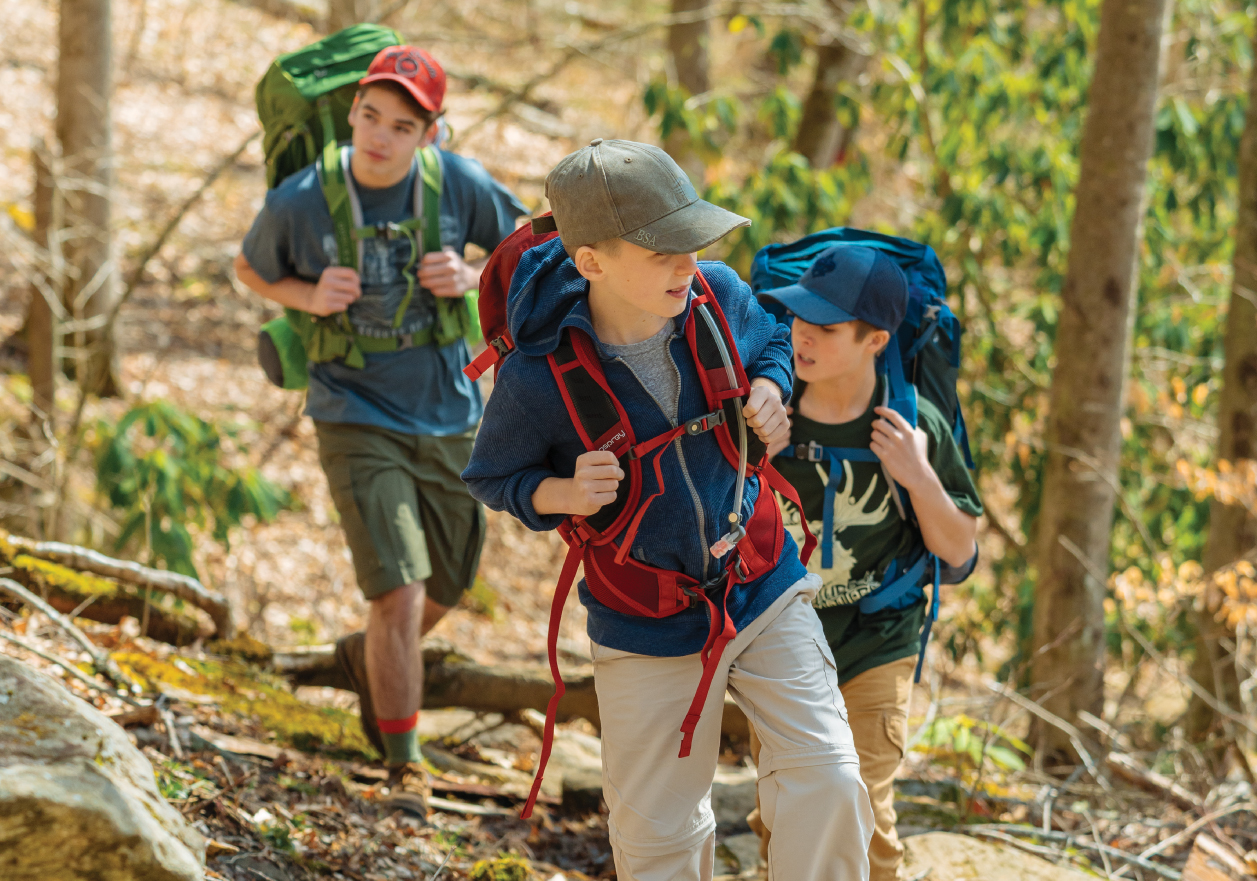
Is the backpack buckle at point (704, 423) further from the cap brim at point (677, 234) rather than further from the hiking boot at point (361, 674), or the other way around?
the hiking boot at point (361, 674)

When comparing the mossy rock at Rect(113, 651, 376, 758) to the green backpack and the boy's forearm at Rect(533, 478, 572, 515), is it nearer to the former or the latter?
the green backpack

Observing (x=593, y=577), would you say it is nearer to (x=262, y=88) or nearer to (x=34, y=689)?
(x=34, y=689)

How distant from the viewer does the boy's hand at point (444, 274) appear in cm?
373

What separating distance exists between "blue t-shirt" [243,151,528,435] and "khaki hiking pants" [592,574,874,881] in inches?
63.0

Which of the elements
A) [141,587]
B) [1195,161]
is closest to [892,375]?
[141,587]

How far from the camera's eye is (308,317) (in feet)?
12.3

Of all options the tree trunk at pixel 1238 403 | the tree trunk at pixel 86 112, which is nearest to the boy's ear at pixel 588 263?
the tree trunk at pixel 1238 403

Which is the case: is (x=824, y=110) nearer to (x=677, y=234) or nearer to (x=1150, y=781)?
(x=1150, y=781)

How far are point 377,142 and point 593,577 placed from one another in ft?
6.08

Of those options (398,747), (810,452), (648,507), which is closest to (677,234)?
(648,507)

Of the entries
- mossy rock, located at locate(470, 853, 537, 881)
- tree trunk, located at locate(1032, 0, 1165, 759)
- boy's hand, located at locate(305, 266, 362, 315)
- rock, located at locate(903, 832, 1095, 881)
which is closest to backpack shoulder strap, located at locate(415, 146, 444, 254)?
boy's hand, located at locate(305, 266, 362, 315)

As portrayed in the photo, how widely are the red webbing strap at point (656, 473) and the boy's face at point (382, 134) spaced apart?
1778mm

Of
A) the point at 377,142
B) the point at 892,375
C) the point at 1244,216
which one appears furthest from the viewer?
the point at 1244,216

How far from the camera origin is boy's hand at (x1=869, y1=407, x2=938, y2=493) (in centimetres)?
291
